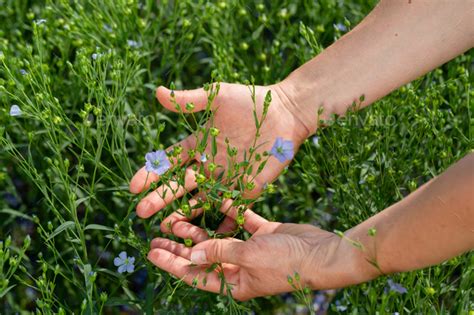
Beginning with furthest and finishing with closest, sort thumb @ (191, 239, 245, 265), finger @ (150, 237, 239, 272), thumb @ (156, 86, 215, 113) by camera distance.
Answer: thumb @ (156, 86, 215, 113) → finger @ (150, 237, 239, 272) → thumb @ (191, 239, 245, 265)

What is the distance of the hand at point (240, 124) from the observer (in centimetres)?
225

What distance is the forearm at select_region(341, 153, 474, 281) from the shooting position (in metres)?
1.69

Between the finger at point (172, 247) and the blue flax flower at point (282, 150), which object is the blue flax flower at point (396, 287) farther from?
the finger at point (172, 247)

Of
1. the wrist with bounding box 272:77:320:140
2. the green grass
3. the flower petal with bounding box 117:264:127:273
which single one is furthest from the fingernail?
the wrist with bounding box 272:77:320:140

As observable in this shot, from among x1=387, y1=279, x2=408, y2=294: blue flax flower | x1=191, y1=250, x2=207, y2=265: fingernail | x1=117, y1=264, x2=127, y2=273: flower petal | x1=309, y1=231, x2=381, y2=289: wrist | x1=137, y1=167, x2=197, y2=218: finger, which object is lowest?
x1=387, y1=279, x2=408, y2=294: blue flax flower

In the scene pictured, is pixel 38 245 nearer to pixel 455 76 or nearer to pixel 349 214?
pixel 349 214

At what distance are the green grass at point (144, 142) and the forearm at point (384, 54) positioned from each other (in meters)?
0.08

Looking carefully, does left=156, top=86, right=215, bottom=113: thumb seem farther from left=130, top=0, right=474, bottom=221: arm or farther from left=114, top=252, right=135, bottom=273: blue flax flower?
left=114, top=252, right=135, bottom=273: blue flax flower

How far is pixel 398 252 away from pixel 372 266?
97 mm

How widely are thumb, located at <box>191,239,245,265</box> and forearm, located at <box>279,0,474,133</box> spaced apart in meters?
0.57

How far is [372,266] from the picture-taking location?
187 centimetres

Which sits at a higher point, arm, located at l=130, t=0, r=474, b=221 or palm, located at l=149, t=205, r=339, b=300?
arm, located at l=130, t=0, r=474, b=221

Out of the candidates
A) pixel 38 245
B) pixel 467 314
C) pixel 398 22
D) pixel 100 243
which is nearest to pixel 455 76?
pixel 398 22

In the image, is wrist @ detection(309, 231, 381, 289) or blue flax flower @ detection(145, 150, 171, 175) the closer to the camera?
wrist @ detection(309, 231, 381, 289)
